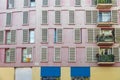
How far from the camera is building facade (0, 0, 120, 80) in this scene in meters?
51.5

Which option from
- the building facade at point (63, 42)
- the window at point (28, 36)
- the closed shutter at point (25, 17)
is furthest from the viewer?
the closed shutter at point (25, 17)

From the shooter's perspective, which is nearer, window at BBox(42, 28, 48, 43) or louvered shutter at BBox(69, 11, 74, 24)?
window at BBox(42, 28, 48, 43)

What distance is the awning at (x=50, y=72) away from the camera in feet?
168

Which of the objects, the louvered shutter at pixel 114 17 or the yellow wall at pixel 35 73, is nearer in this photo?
the yellow wall at pixel 35 73

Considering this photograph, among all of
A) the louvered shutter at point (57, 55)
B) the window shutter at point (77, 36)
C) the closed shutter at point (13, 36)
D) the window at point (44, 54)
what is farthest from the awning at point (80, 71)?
the closed shutter at point (13, 36)

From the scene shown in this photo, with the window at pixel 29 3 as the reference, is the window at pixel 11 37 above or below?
below

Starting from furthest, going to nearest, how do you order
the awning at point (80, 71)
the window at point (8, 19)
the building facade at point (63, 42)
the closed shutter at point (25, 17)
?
the window at point (8, 19), the closed shutter at point (25, 17), the building facade at point (63, 42), the awning at point (80, 71)

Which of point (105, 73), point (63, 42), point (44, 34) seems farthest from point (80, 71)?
point (44, 34)

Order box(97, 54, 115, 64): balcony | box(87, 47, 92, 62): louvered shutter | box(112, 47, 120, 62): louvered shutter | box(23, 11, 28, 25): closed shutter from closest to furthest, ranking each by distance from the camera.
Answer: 1. box(97, 54, 115, 64): balcony
2. box(112, 47, 120, 62): louvered shutter
3. box(87, 47, 92, 62): louvered shutter
4. box(23, 11, 28, 25): closed shutter

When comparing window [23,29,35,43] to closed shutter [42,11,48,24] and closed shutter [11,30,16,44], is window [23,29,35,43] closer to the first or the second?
closed shutter [11,30,16,44]

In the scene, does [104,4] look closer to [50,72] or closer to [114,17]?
[114,17]

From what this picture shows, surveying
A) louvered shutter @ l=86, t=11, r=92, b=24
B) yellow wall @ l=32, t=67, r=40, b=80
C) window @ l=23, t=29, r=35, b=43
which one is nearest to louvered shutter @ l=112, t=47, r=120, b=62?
louvered shutter @ l=86, t=11, r=92, b=24

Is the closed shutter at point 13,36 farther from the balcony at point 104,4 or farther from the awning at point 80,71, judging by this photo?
the balcony at point 104,4

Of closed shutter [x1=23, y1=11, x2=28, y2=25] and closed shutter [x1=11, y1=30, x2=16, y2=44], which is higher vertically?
closed shutter [x1=23, y1=11, x2=28, y2=25]
